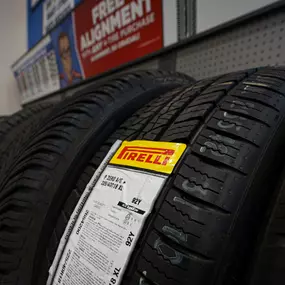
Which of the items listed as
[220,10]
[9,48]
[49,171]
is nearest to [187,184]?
[49,171]

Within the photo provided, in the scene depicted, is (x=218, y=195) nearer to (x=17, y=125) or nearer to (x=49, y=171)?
(x=49, y=171)

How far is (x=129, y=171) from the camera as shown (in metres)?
0.45

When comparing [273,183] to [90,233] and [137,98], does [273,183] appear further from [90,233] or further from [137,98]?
[137,98]

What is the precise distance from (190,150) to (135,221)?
0.37 feet

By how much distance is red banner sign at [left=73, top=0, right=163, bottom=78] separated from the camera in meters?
1.26

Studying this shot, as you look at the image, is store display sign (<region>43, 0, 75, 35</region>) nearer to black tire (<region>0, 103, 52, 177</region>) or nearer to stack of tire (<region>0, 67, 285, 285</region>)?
black tire (<region>0, 103, 52, 177</region>)

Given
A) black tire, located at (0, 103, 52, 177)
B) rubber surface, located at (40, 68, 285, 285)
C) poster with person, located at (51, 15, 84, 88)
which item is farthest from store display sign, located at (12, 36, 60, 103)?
rubber surface, located at (40, 68, 285, 285)

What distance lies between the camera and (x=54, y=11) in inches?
90.7

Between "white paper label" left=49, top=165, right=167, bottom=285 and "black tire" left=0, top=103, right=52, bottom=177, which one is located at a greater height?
"black tire" left=0, top=103, right=52, bottom=177

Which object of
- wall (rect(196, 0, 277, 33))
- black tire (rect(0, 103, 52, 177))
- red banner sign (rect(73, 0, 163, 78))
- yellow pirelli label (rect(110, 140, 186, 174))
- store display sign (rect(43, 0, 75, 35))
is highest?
store display sign (rect(43, 0, 75, 35))

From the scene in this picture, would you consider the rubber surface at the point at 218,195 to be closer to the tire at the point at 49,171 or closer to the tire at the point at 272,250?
the tire at the point at 272,250

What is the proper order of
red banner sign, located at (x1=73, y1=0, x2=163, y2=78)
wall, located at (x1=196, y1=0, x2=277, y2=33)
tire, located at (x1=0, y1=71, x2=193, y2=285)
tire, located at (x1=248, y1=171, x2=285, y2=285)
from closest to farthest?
tire, located at (x1=248, y1=171, x2=285, y2=285), tire, located at (x1=0, y1=71, x2=193, y2=285), wall, located at (x1=196, y1=0, x2=277, y2=33), red banner sign, located at (x1=73, y1=0, x2=163, y2=78)

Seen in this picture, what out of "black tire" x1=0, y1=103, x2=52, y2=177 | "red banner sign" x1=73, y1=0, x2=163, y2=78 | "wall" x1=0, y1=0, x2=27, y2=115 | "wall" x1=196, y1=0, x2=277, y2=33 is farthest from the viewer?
"wall" x1=0, y1=0, x2=27, y2=115

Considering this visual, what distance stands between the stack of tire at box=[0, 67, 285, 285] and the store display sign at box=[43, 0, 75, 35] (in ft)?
5.28
